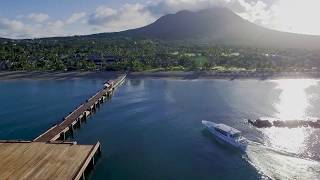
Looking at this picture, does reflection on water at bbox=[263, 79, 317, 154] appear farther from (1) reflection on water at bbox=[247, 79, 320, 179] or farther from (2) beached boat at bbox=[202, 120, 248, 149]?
(2) beached boat at bbox=[202, 120, 248, 149]

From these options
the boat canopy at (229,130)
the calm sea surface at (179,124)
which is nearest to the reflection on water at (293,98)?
the calm sea surface at (179,124)

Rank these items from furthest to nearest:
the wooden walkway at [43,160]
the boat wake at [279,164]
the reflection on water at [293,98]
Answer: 1. the reflection on water at [293,98]
2. the boat wake at [279,164]
3. the wooden walkway at [43,160]

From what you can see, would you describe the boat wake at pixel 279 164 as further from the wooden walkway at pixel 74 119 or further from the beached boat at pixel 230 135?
the wooden walkway at pixel 74 119

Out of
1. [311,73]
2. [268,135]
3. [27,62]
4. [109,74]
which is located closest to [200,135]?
[268,135]

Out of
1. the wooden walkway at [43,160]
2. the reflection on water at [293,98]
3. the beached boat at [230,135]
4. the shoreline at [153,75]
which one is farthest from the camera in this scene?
the shoreline at [153,75]

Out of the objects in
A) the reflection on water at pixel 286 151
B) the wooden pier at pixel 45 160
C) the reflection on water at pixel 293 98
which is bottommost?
the reflection on water at pixel 286 151

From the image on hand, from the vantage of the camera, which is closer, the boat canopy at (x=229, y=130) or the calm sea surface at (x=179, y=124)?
the calm sea surface at (x=179, y=124)

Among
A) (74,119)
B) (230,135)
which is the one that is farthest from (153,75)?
(230,135)

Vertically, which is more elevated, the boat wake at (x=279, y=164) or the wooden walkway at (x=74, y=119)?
the wooden walkway at (x=74, y=119)
